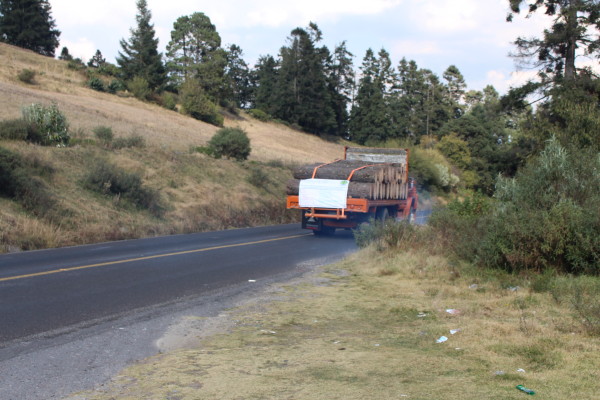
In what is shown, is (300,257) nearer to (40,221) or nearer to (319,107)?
(40,221)

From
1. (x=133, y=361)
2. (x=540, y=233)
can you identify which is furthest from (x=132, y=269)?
(x=540, y=233)

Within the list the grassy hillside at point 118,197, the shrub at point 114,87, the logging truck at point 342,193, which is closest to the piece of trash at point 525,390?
the grassy hillside at point 118,197

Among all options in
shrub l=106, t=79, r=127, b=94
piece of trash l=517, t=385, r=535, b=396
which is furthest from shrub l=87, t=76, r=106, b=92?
piece of trash l=517, t=385, r=535, b=396

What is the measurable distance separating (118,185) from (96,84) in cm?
4733

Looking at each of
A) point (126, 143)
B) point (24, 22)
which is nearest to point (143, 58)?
point (24, 22)

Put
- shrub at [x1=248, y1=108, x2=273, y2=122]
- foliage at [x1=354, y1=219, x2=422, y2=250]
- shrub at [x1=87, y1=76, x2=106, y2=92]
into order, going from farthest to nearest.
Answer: shrub at [x1=248, y1=108, x2=273, y2=122] < shrub at [x1=87, y1=76, x2=106, y2=92] < foliage at [x1=354, y1=219, x2=422, y2=250]

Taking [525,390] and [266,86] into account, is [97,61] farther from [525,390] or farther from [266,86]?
[525,390]

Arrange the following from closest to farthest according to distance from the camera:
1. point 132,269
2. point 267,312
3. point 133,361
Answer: point 133,361 < point 267,312 < point 132,269

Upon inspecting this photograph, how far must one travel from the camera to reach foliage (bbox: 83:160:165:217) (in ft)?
72.0

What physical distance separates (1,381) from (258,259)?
9.10m

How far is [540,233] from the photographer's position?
385 inches

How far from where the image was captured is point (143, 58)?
73.2m

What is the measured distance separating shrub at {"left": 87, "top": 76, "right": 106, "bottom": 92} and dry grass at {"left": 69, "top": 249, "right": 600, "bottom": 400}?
61448 millimetres

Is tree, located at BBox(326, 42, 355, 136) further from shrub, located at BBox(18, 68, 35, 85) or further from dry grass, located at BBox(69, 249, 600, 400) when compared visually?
dry grass, located at BBox(69, 249, 600, 400)
